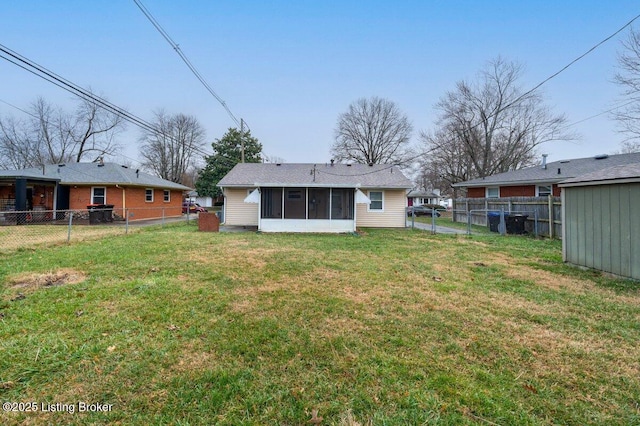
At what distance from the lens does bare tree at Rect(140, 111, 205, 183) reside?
40.4 m

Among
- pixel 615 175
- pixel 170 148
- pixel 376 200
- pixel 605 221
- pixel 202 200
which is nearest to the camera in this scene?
pixel 615 175

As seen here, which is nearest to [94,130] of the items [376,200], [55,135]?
[55,135]

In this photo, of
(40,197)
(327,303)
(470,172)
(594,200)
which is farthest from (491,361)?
(470,172)

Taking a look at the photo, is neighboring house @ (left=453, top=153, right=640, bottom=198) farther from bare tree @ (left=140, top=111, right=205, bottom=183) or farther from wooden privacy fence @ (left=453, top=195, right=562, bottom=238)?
bare tree @ (left=140, top=111, right=205, bottom=183)

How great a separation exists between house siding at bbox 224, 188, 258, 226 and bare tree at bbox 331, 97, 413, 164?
71.2 feet

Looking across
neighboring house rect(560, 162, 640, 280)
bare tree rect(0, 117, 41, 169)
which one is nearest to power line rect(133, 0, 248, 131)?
neighboring house rect(560, 162, 640, 280)

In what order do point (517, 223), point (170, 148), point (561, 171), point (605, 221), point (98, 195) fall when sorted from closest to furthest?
→ point (605, 221) < point (517, 223) < point (561, 171) < point (98, 195) < point (170, 148)

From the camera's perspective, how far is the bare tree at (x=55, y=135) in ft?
102

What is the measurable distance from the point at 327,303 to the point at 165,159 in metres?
44.3

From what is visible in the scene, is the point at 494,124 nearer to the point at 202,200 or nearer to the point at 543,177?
the point at 543,177

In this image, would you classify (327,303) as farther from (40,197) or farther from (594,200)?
(40,197)

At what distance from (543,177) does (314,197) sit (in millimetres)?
14211

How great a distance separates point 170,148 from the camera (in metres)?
40.8

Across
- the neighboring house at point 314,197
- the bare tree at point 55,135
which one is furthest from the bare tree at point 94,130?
the neighboring house at point 314,197
